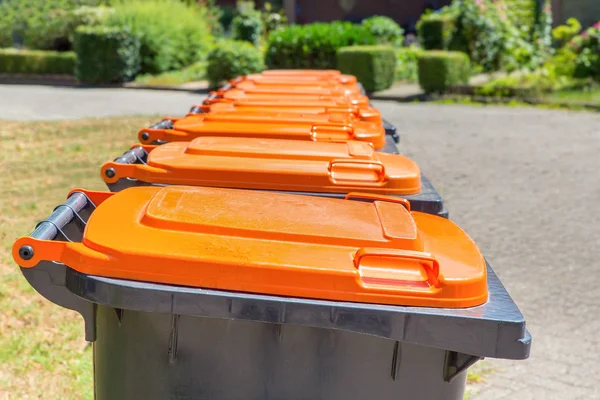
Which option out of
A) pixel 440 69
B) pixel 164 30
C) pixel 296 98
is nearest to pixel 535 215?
pixel 296 98

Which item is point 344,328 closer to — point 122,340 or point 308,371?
point 308,371

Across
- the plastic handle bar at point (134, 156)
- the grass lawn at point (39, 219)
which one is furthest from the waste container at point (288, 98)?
the grass lawn at point (39, 219)

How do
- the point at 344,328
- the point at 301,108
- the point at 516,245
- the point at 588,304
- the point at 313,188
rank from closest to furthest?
1. the point at 344,328
2. the point at 313,188
3. the point at 301,108
4. the point at 588,304
5. the point at 516,245

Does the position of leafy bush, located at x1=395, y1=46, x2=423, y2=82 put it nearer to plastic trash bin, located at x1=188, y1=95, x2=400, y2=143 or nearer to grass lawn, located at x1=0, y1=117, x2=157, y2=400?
grass lawn, located at x1=0, y1=117, x2=157, y2=400

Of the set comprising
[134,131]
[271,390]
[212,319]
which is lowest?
[134,131]

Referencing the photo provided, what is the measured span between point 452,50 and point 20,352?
15776 millimetres

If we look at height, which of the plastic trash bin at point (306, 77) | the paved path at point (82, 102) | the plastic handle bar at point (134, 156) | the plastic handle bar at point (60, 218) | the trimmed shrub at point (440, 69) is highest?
the plastic handle bar at point (60, 218)

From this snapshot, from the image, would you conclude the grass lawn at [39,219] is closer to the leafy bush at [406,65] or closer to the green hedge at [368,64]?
the green hedge at [368,64]

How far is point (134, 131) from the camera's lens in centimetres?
1088

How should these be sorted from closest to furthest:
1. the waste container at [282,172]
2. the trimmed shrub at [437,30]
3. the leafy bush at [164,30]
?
the waste container at [282,172], the trimmed shrub at [437,30], the leafy bush at [164,30]

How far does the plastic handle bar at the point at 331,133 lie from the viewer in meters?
3.56

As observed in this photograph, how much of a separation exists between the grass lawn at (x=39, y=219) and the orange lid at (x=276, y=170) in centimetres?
128

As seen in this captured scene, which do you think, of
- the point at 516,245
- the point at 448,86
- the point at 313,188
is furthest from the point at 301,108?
the point at 448,86

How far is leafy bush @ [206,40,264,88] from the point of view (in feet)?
56.5
